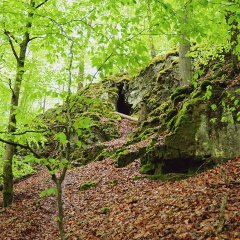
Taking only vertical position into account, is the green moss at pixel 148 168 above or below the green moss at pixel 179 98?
below

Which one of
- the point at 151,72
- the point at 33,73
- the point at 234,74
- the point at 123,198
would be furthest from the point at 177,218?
the point at 151,72

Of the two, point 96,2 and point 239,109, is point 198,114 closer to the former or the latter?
point 239,109

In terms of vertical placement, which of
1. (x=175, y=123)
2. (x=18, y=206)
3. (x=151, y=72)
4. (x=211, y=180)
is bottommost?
(x=18, y=206)

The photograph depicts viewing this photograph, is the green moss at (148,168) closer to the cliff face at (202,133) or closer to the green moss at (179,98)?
the cliff face at (202,133)

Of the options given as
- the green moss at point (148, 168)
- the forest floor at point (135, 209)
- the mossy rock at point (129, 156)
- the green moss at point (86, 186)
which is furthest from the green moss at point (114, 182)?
the mossy rock at point (129, 156)

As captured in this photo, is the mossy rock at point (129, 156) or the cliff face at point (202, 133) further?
the mossy rock at point (129, 156)

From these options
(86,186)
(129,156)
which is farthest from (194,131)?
(86,186)

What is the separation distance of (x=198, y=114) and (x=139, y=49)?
17.9 feet

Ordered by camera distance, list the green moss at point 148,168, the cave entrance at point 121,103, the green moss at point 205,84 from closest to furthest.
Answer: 1. the green moss at point 205,84
2. the green moss at point 148,168
3. the cave entrance at point 121,103

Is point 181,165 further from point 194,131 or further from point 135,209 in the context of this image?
point 135,209

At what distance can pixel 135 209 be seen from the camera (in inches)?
310

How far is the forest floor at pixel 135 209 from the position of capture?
561cm

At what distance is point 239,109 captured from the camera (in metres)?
9.09

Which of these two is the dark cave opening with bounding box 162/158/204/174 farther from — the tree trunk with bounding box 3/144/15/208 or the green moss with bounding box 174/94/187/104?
the tree trunk with bounding box 3/144/15/208
